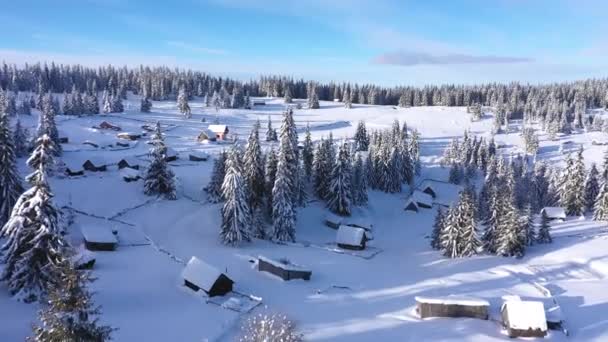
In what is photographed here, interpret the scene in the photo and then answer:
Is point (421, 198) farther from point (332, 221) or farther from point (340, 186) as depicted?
point (332, 221)

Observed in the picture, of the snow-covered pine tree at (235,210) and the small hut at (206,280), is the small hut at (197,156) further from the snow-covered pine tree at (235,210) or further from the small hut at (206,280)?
the small hut at (206,280)

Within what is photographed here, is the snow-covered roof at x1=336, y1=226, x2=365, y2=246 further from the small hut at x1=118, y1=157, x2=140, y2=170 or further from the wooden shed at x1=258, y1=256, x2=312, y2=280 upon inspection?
the small hut at x1=118, y1=157, x2=140, y2=170

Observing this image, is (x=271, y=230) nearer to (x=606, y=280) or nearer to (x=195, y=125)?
(x=606, y=280)

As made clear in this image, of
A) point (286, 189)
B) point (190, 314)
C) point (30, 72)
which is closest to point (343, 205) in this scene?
point (286, 189)

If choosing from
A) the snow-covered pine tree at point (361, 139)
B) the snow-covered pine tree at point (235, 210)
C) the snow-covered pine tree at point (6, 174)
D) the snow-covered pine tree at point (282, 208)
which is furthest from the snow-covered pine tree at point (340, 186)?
the snow-covered pine tree at point (6, 174)

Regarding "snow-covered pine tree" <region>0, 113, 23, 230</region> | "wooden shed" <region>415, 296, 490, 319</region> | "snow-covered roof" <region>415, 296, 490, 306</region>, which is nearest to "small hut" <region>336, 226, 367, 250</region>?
"snow-covered roof" <region>415, 296, 490, 306</region>

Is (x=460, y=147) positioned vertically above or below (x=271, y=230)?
above
